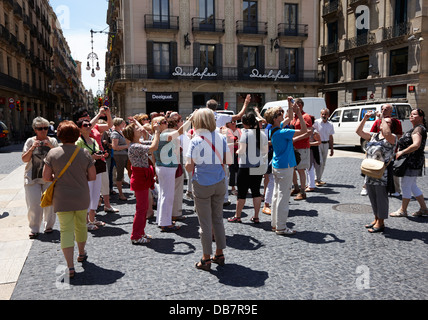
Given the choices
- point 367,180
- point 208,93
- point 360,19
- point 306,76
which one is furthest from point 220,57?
point 367,180

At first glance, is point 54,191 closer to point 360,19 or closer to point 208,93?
point 208,93

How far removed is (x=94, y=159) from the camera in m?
5.84

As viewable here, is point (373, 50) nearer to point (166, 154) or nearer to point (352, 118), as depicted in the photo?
point (352, 118)

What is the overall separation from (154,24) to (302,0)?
1338 cm

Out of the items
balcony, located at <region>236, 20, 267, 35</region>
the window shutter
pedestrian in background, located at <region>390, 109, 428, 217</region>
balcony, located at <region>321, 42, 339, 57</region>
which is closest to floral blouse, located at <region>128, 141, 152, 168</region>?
pedestrian in background, located at <region>390, 109, 428, 217</region>

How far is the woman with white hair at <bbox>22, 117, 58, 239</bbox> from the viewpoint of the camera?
17.2ft

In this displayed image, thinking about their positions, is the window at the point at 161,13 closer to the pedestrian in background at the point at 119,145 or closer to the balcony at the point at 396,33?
the balcony at the point at 396,33

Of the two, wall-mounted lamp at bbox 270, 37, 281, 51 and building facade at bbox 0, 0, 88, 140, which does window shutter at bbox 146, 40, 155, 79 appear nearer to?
wall-mounted lamp at bbox 270, 37, 281, 51

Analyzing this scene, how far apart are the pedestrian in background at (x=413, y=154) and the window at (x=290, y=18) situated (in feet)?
90.6

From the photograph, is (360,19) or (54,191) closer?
(54,191)

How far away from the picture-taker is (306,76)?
32375 mm

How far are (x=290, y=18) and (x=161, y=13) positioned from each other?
452 inches

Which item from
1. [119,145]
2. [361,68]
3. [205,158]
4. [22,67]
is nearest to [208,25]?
[361,68]

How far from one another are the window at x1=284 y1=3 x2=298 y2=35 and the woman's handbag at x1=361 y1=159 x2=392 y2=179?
28626 mm
